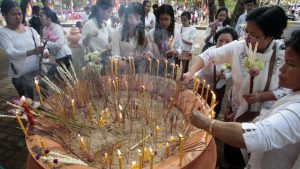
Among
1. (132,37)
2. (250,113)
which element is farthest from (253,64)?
(132,37)

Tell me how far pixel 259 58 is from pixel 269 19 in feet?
1.14

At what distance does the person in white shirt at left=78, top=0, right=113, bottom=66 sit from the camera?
342 cm

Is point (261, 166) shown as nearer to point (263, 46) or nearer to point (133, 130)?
point (133, 130)

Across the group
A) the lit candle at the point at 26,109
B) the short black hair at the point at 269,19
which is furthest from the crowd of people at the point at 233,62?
the lit candle at the point at 26,109

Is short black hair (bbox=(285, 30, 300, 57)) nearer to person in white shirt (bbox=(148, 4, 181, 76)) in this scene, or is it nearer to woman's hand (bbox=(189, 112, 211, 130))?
woman's hand (bbox=(189, 112, 211, 130))

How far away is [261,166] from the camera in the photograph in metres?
1.40

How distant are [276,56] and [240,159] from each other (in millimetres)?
1311

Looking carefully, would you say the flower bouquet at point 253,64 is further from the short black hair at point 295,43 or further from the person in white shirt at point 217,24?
the person in white shirt at point 217,24

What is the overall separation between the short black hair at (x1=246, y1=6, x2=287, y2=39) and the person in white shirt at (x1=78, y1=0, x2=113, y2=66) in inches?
86.2

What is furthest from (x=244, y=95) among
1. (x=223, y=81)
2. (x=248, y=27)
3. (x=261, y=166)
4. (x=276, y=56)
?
(x=223, y=81)

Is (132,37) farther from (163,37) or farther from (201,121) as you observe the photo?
(201,121)

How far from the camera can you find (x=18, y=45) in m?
2.92

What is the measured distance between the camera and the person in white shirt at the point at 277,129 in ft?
3.47

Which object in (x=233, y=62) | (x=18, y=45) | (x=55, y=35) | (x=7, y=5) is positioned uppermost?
(x=7, y=5)
